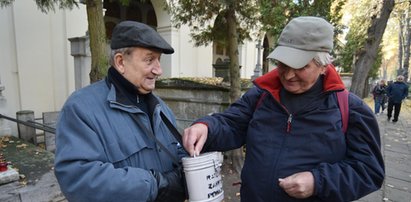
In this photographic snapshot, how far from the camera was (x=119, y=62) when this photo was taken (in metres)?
1.52

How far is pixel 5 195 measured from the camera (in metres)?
3.59

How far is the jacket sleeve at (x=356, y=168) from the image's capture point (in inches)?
50.9

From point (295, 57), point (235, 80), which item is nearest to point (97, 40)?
point (235, 80)

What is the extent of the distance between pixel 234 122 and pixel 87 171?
2.98ft

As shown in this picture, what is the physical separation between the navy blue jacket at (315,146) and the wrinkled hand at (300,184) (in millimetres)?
29

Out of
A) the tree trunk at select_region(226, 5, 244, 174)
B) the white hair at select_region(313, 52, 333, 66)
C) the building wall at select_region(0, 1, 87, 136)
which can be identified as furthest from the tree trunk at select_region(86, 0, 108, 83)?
the building wall at select_region(0, 1, 87, 136)

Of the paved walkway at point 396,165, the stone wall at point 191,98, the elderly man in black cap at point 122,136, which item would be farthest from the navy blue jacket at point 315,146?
the stone wall at point 191,98

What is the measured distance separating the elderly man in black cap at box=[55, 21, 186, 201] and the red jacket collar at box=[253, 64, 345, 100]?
0.59 metres

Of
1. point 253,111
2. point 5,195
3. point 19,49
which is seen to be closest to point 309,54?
point 253,111

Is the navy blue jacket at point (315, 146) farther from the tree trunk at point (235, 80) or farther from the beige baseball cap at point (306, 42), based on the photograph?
the tree trunk at point (235, 80)

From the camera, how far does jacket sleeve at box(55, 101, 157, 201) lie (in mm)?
1222

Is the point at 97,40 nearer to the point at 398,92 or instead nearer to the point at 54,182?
the point at 54,182

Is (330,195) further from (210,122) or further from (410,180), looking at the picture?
(410,180)

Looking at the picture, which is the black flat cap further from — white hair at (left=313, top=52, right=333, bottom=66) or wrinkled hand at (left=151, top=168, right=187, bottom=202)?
white hair at (left=313, top=52, right=333, bottom=66)
